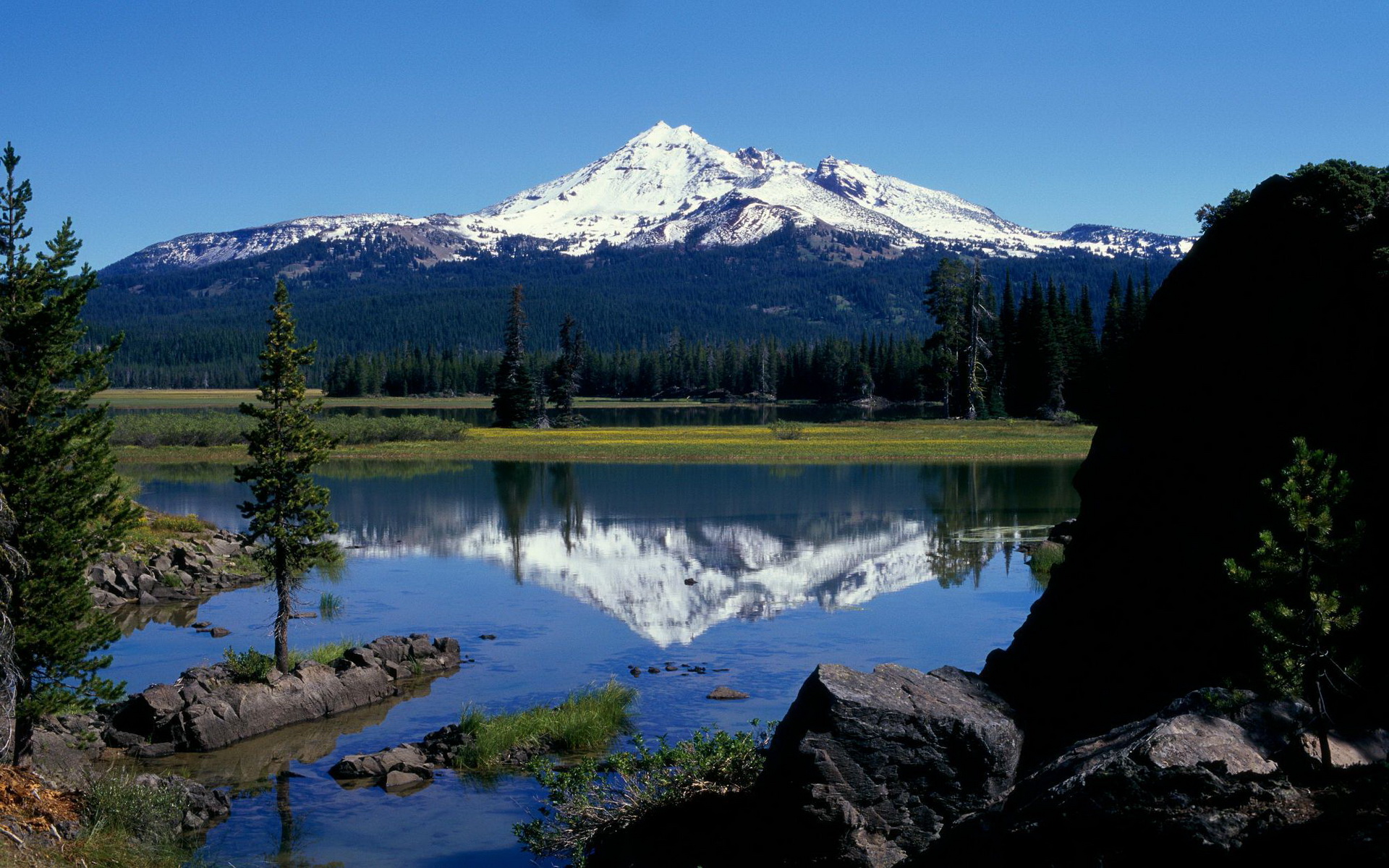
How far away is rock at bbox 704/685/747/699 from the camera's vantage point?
24453 mm

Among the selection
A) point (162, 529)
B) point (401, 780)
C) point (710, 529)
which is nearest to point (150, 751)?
point (401, 780)

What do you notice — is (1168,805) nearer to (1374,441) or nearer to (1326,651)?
(1326,651)

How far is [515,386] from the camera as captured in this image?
111 metres

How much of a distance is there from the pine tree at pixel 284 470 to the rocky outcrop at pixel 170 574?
1104cm

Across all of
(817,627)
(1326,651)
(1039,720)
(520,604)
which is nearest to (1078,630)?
(1039,720)

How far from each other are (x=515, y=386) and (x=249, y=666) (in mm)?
86179

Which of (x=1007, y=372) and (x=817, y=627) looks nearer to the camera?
(x=817, y=627)

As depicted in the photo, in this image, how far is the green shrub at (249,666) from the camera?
25000 millimetres

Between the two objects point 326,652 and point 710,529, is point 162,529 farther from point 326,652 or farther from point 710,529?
point 710,529

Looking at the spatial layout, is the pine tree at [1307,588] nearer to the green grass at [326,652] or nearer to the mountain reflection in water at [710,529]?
the mountain reflection in water at [710,529]

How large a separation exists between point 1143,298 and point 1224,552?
10969 cm

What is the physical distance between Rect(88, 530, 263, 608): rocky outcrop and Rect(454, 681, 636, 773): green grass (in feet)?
58.8

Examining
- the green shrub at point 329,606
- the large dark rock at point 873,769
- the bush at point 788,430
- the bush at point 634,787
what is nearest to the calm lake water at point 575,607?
the green shrub at point 329,606

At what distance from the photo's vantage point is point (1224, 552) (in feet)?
43.3
